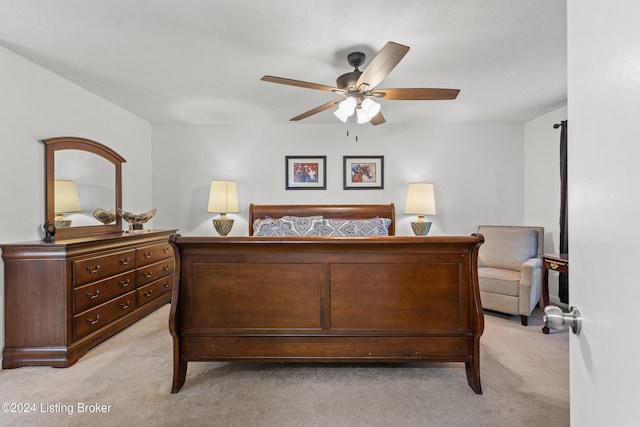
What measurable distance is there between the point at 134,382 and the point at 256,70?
2585 millimetres

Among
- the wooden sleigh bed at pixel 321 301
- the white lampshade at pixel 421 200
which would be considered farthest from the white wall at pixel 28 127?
the white lampshade at pixel 421 200

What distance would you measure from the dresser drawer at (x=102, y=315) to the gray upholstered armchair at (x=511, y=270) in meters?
3.63

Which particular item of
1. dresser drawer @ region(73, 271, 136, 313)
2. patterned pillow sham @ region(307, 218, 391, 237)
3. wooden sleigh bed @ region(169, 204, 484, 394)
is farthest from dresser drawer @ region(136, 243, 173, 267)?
patterned pillow sham @ region(307, 218, 391, 237)

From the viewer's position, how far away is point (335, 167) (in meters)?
4.52

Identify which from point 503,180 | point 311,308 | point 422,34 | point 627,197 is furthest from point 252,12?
point 503,180

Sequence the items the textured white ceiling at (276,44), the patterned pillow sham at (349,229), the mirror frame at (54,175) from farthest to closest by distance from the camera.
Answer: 1. the patterned pillow sham at (349,229)
2. the mirror frame at (54,175)
3. the textured white ceiling at (276,44)

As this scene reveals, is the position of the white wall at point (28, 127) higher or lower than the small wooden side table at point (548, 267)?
higher

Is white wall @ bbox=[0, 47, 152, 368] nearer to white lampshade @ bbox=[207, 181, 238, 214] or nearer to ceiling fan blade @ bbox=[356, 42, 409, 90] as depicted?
white lampshade @ bbox=[207, 181, 238, 214]

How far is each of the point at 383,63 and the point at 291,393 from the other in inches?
83.5

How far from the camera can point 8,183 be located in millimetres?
2424

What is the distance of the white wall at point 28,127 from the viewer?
7.91ft

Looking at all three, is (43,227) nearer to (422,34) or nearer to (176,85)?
(176,85)

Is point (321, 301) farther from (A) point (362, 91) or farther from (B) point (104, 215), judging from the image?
(B) point (104, 215)

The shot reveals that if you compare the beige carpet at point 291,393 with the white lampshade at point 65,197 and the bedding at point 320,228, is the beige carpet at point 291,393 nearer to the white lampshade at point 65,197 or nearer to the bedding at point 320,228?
the white lampshade at point 65,197
